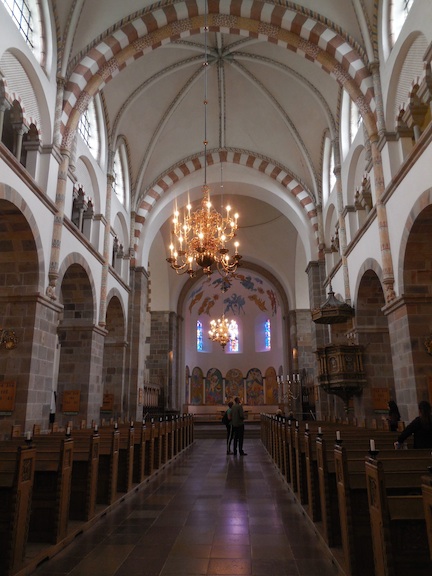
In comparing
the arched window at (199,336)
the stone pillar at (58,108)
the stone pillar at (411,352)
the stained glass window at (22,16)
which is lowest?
the stone pillar at (411,352)

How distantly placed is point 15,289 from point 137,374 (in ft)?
25.3

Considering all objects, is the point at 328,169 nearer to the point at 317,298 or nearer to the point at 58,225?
the point at 317,298

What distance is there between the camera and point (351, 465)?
14.3 ft

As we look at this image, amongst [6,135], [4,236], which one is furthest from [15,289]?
[6,135]

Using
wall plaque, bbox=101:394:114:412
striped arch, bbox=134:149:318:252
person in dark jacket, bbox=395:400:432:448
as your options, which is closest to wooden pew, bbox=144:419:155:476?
person in dark jacket, bbox=395:400:432:448

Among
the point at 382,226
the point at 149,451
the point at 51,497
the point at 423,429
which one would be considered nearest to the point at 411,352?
the point at 382,226

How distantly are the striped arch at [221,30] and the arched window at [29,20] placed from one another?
124 cm

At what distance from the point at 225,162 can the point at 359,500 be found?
15827 millimetres

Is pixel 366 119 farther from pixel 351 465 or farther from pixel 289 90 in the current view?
pixel 351 465

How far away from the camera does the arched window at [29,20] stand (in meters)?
9.21

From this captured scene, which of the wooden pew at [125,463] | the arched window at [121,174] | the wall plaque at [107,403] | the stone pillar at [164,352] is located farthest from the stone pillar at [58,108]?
the stone pillar at [164,352]

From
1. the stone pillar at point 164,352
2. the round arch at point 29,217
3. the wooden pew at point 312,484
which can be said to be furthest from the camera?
the stone pillar at point 164,352

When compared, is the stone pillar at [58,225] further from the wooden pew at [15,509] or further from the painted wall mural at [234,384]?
the painted wall mural at [234,384]

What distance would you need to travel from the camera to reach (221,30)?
12.4 m
